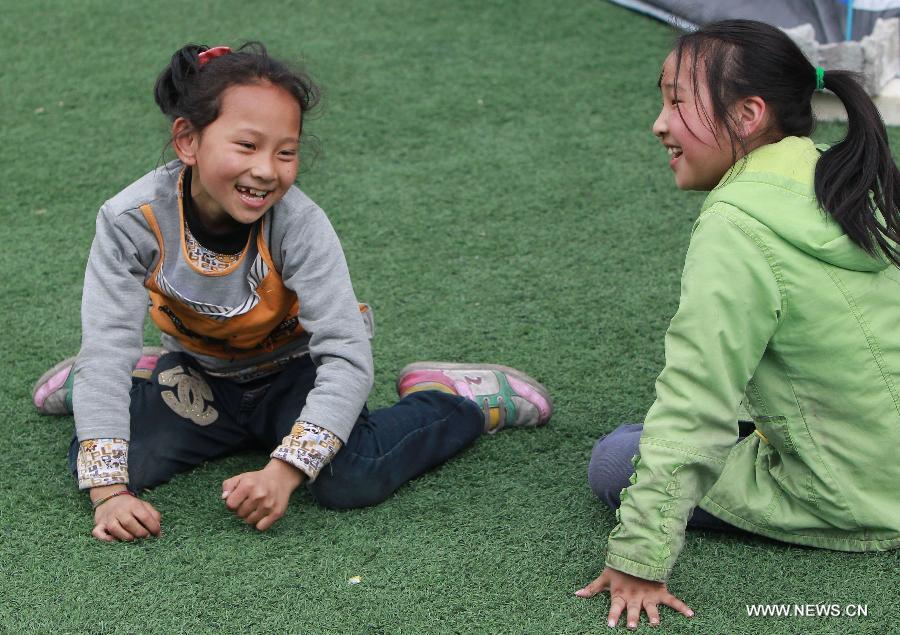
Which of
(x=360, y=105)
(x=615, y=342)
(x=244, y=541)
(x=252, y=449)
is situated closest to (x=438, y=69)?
(x=360, y=105)

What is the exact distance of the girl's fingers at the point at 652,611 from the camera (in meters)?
1.75

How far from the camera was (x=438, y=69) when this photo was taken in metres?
4.48

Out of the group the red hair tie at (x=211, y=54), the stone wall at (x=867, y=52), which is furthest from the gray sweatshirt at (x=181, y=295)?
the stone wall at (x=867, y=52)

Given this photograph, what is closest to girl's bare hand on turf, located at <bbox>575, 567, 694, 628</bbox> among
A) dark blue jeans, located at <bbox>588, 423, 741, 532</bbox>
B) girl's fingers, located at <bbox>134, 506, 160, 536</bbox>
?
dark blue jeans, located at <bbox>588, 423, 741, 532</bbox>

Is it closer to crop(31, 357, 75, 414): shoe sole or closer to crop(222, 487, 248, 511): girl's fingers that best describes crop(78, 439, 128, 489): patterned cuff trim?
crop(222, 487, 248, 511): girl's fingers

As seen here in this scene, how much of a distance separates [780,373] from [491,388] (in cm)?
74

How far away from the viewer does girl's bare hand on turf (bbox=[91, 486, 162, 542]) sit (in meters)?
2.00

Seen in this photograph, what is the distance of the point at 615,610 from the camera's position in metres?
1.76

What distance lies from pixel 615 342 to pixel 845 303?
963 mm

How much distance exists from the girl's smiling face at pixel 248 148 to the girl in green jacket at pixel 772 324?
0.64 metres

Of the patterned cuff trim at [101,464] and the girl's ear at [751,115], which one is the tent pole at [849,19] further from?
the patterned cuff trim at [101,464]

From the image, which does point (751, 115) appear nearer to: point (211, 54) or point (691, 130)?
point (691, 130)

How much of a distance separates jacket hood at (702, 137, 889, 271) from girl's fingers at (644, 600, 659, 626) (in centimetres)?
58

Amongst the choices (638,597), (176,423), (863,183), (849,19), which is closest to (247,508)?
(176,423)
